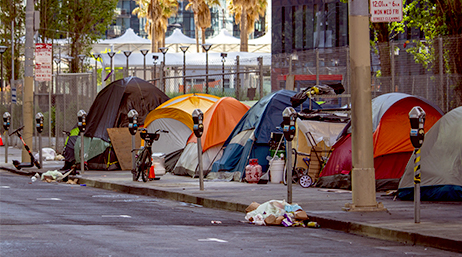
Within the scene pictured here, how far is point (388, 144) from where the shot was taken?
14.3m

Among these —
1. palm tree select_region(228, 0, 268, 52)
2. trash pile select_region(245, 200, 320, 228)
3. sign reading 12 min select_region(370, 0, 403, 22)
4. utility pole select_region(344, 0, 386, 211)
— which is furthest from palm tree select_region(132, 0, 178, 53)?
trash pile select_region(245, 200, 320, 228)

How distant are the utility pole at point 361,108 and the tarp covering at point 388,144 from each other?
330cm

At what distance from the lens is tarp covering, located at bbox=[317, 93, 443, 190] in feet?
46.6

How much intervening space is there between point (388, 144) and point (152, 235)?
690cm

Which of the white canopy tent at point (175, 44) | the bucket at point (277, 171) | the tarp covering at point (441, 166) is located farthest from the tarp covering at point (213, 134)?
the white canopy tent at point (175, 44)

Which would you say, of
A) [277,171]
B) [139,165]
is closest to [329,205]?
[277,171]

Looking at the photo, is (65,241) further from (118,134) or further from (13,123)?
(13,123)

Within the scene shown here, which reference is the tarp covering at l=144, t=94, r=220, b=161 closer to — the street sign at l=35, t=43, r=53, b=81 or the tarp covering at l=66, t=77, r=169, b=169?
the tarp covering at l=66, t=77, r=169, b=169

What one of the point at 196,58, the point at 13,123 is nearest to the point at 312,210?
the point at 13,123

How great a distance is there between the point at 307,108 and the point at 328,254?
9.41m

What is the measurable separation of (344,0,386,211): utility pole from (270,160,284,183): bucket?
5015 mm

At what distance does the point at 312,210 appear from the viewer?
36.2 feet

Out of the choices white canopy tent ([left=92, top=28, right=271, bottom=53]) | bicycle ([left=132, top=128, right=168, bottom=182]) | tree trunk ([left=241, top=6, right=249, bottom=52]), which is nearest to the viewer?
bicycle ([left=132, top=128, right=168, bottom=182])

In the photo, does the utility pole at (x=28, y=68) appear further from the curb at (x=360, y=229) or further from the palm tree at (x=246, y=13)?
the palm tree at (x=246, y=13)
